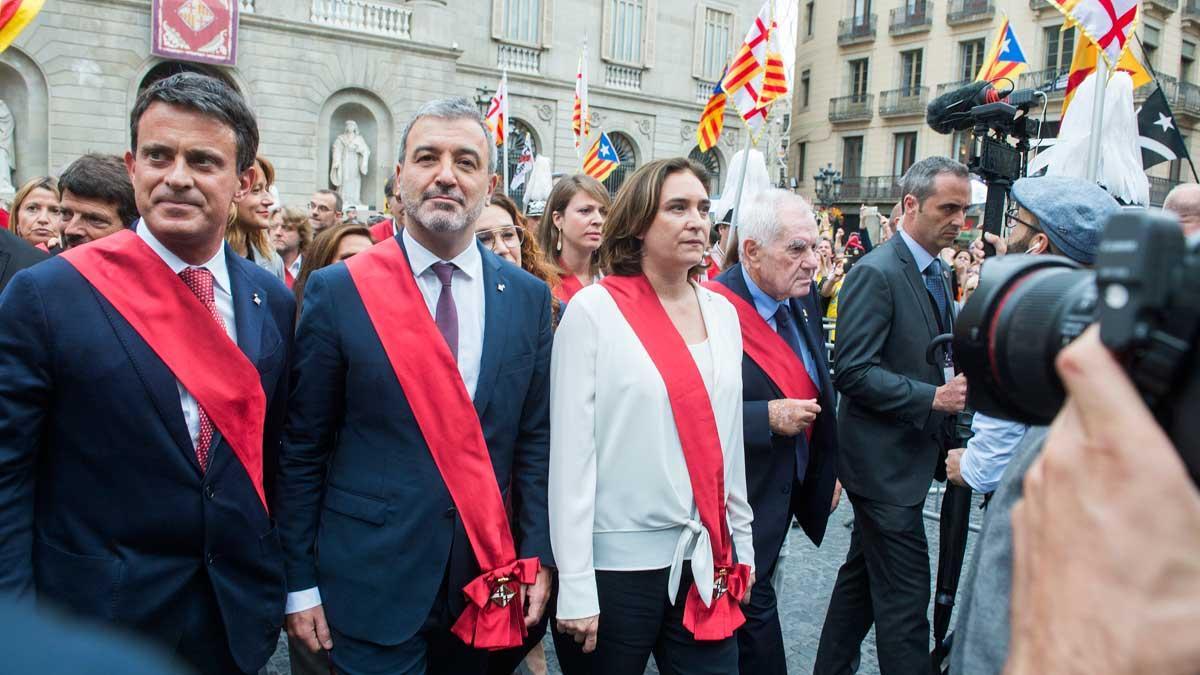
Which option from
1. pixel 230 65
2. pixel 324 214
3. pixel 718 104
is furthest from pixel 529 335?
pixel 230 65

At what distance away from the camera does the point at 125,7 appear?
680 inches

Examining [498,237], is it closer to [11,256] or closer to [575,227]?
[575,227]

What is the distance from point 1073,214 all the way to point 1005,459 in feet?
2.82

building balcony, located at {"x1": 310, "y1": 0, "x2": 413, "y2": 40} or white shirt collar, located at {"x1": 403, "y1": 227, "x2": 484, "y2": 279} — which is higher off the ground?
building balcony, located at {"x1": 310, "y1": 0, "x2": 413, "y2": 40}

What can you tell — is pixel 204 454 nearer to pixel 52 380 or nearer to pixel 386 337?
pixel 52 380

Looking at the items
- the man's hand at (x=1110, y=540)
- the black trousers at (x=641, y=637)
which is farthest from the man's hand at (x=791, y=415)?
the man's hand at (x=1110, y=540)

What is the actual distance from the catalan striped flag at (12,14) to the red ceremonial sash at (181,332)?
2470 mm

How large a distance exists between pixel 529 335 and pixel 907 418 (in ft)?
5.09

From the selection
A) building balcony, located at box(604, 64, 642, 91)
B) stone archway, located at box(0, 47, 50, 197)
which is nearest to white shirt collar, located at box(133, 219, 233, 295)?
stone archway, located at box(0, 47, 50, 197)

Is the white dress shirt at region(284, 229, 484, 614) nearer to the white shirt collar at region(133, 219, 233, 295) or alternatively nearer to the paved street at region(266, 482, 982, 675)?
the white shirt collar at region(133, 219, 233, 295)

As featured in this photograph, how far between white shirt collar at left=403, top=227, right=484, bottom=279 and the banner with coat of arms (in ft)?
59.8

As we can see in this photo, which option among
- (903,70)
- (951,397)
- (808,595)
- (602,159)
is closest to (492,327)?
(951,397)

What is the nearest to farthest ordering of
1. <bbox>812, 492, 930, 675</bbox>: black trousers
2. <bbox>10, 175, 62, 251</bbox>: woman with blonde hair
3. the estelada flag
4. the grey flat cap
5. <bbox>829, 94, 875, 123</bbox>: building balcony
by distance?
1. the grey flat cap
2. <bbox>812, 492, 930, 675</bbox>: black trousers
3. <bbox>10, 175, 62, 251</bbox>: woman with blonde hair
4. the estelada flag
5. <bbox>829, 94, 875, 123</bbox>: building balcony

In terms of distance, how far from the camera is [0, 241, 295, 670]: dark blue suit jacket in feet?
5.70
